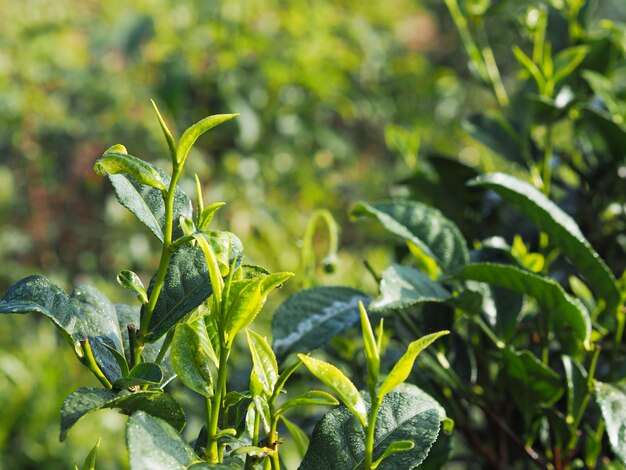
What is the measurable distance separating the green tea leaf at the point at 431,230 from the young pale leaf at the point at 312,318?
0.23 ft

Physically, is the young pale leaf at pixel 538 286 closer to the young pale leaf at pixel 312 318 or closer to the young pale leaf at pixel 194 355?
the young pale leaf at pixel 312 318

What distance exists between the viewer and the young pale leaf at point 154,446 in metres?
0.40

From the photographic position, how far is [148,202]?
0.53 m

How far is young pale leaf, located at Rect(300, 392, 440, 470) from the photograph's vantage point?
499mm

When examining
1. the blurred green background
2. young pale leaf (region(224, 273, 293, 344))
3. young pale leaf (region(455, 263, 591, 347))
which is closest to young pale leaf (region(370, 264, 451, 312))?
young pale leaf (region(455, 263, 591, 347))

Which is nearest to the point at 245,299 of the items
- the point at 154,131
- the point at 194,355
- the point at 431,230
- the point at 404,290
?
the point at 194,355

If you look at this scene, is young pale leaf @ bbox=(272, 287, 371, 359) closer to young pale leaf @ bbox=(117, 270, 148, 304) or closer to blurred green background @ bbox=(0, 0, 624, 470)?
young pale leaf @ bbox=(117, 270, 148, 304)

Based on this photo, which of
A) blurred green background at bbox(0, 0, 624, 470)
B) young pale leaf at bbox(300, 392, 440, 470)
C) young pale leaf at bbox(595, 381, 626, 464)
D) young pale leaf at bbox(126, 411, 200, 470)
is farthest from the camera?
blurred green background at bbox(0, 0, 624, 470)

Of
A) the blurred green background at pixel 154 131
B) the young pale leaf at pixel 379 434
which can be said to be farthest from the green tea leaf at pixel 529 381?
the blurred green background at pixel 154 131

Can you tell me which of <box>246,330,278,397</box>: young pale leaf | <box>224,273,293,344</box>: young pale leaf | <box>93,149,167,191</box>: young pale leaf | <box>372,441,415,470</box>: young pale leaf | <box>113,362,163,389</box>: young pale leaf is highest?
<box>93,149,167,191</box>: young pale leaf

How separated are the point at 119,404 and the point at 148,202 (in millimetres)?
138

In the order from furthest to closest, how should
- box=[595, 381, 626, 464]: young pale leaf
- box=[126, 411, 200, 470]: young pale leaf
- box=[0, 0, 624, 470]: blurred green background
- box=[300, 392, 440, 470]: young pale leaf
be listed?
box=[0, 0, 624, 470]: blurred green background → box=[595, 381, 626, 464]: young pale leaf → box=[300, 392, 440, 470]: young pale leaf → box=[126, 411, 200, 470]: young pale leaf

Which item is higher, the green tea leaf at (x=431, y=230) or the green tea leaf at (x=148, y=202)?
the green tea leaf at (x=148, y=202)

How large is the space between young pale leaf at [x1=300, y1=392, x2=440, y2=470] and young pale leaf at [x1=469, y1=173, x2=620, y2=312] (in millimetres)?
211
